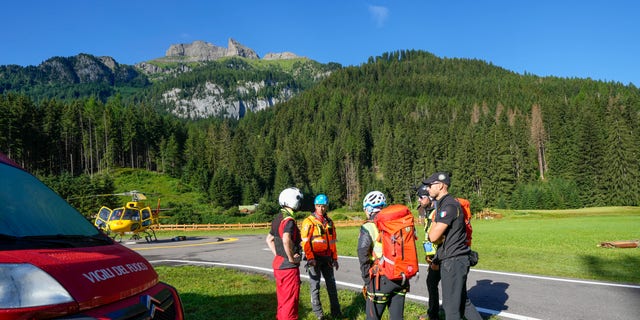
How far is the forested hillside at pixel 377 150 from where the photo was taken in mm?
74188

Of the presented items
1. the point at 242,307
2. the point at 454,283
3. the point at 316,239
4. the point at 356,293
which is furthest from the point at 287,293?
the point at 356,293

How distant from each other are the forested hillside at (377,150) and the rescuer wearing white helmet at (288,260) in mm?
62502

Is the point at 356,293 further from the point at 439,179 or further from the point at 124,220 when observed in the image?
the point at 124,220

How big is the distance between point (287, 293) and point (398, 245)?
195 cm

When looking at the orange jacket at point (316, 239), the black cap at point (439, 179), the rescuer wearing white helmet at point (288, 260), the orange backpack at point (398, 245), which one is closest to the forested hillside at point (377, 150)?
the orange jacket at point (316, 239)

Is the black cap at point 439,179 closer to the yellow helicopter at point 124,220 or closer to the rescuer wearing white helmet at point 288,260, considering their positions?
the rescuer wearing white helmet at point 288,260

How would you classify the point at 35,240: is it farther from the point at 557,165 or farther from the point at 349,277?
the point at 557,165

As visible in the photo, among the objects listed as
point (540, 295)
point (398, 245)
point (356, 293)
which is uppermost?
point (398, 245)

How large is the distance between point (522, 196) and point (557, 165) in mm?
21510

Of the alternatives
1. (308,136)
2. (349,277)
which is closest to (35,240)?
(349,277)

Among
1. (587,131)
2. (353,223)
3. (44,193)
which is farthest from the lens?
(587,131)

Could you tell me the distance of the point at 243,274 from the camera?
1198 cm

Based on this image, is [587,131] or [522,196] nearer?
[522,196]

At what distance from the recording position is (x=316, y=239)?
7379 mm
